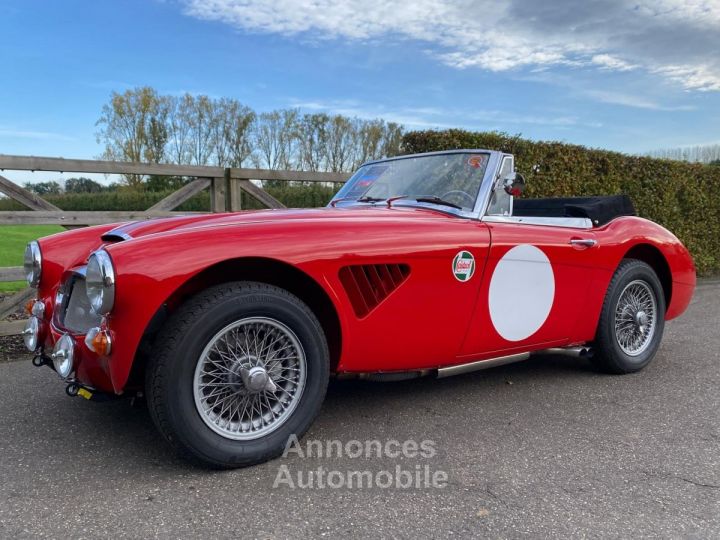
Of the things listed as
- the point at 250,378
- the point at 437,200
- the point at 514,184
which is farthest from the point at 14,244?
the point at 514,184

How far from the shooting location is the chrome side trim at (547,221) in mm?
3221

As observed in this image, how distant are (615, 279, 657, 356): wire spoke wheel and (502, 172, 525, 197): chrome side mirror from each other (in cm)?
113

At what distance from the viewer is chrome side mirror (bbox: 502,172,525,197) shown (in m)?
3.33

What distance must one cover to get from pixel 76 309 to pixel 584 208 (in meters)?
3.08

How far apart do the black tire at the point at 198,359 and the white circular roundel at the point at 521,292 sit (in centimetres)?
107

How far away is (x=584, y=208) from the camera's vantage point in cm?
377

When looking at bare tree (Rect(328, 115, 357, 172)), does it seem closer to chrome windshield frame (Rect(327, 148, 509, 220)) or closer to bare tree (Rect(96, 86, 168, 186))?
bare tree (Rect(96, 86, 168, 186))

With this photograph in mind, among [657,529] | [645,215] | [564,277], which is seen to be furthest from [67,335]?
[645,215]

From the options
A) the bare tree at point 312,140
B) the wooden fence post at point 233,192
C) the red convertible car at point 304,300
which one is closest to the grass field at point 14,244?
the wooden fence post at point 233,192

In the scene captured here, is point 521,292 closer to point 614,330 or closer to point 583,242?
point 583,242

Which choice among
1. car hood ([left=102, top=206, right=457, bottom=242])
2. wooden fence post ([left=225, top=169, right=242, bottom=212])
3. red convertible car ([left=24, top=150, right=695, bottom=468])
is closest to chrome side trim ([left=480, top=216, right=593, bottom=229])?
red convertible car ([left=24, top=150, right=695, bottom=468])

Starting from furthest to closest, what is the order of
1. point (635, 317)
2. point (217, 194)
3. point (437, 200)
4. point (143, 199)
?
point (143, 199) < point (217, 194) < point (635, 317) < point (437, 200)

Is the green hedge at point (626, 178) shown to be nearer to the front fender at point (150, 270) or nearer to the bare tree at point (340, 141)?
the front fender at point (150, 270)

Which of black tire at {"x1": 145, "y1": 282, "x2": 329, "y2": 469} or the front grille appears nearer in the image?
black tire at {"x1": 145, "y1": 282, "x2": 329, "y2": 469}
